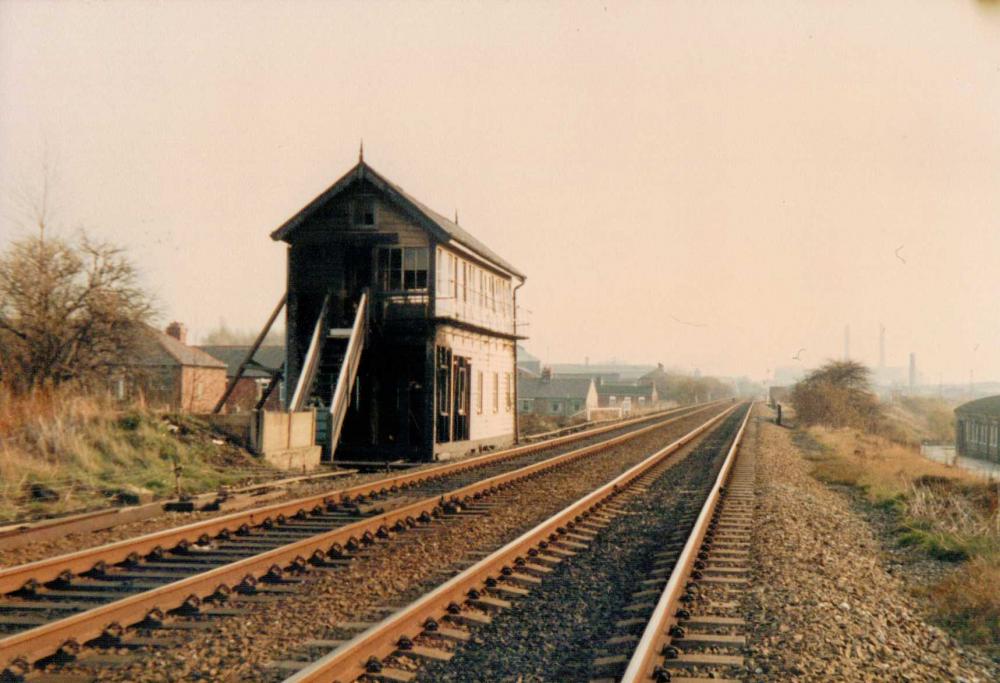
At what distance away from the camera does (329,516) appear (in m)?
10.0

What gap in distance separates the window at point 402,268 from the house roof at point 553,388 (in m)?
55.2

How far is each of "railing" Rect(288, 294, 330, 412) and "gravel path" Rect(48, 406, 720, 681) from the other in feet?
25.7

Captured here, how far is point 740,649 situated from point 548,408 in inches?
2834

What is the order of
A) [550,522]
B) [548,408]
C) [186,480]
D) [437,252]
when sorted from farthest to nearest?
[548,408]
[437,252]
[186,480]
[550,522]

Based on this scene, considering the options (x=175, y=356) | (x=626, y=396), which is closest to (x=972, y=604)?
(x=175, y=356)

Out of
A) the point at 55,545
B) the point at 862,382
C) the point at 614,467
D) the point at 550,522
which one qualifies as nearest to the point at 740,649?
the point at 550,522

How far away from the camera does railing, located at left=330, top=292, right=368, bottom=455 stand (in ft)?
58.1

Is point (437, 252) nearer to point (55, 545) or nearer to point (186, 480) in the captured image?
point (186, 480)

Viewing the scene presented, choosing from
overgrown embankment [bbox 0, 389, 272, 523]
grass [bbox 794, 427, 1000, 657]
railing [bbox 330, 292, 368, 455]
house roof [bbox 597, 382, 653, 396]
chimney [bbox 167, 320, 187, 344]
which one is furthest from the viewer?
house roof [bbox 597, 382, 653, 396]

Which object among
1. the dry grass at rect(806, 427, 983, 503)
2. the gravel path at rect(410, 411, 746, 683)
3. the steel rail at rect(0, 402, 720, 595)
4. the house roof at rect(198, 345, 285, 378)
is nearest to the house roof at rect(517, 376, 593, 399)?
the house roof at rect(198, 345, 285, 378)

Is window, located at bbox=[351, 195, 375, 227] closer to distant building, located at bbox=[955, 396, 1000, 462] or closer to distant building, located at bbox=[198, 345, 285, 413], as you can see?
distant building, located at bbox=[198, 345, 285, 413]

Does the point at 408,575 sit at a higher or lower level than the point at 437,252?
lower

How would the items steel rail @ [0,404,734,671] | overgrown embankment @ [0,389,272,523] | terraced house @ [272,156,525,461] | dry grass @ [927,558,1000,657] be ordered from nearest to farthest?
steel rail @ [0,404,734,671]
dry grass @ [927,558,1000,657]
overgrown embankment @ [0,389,272,523]
terraced house @ [272,156,525,461]

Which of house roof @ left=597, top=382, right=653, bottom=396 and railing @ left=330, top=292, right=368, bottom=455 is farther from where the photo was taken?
house roof @ left=597, top=382, right=653, bottom=396
